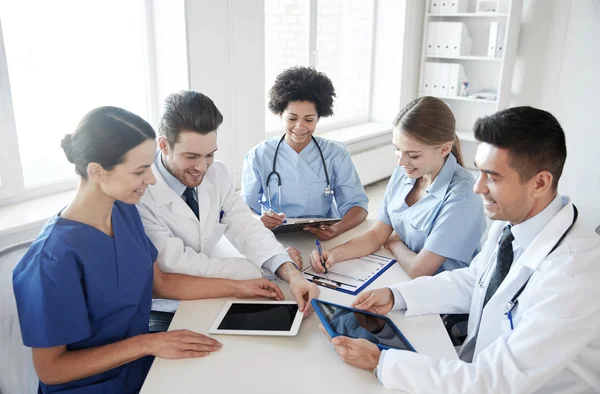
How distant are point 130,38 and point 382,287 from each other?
7.59 feet

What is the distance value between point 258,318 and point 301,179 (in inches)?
→ 42.4

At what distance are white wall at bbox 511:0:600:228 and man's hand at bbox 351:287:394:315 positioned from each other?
3.31m

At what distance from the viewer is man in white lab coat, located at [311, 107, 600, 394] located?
1024 millimetres

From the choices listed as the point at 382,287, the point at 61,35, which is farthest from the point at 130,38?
the point at 382,287

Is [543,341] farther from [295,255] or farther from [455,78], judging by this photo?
[455,78]

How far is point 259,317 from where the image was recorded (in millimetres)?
1314

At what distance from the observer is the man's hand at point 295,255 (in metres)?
1.67

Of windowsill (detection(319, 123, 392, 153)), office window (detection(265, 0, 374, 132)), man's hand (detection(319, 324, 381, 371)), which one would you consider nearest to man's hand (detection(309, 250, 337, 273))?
man's hand (detection(319, 324, 381, 371))

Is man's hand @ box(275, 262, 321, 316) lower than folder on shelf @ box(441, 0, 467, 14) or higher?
lower

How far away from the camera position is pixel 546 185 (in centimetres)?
118

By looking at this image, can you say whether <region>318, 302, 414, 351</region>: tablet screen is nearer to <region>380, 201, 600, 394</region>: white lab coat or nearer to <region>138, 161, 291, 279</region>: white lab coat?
<region>380, 201, 600, 394</region>: white lab coat

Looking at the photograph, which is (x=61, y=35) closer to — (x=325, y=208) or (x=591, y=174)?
(x=325, y=208)

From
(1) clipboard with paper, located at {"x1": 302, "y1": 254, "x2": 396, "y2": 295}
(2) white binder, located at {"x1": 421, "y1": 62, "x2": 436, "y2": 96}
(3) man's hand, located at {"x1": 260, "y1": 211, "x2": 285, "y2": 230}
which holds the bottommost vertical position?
(1) clipboard with paper, located at {"x1": 302, "y1": 254, "x2": 396, "y2": 295}

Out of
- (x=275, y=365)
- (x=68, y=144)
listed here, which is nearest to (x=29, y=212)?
(x=68, y=144)
